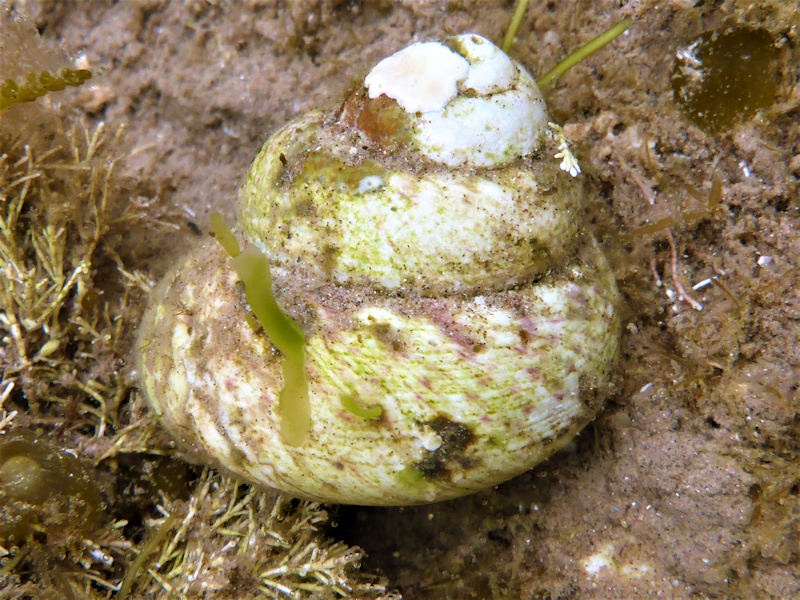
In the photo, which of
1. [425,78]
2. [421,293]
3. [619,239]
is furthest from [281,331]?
[619,239]

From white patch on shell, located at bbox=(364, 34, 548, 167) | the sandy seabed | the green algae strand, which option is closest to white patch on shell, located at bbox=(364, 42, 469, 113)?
white patch on shell, located at bbox=(364, 34, 548, 167)

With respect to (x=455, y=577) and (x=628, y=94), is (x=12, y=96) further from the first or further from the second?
(x=455, y=577)

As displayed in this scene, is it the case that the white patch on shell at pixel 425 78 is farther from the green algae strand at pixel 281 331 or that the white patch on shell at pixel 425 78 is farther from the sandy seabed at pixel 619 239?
the green algae strand at pixel 281 331

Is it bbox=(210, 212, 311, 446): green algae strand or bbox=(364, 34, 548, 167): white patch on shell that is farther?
bbox=(210, 212, 311, 446): green algae strand

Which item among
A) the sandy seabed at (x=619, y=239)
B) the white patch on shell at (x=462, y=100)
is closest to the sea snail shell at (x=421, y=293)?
the white patch on shell at (x=462, y=100)

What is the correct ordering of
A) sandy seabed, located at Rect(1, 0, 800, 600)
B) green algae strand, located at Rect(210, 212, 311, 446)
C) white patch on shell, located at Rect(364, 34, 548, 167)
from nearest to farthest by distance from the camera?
1. white patch on shell, located at Rect(364, 34, 548, 167)
2. green algae strand, located at Rect(210, 212, 311, 446)
3. sandy seabed, located at Rect(1, 0, 800, 600)

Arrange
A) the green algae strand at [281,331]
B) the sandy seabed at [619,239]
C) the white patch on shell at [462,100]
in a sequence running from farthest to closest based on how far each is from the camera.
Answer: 1. the sandy seabed at [619,239]
2. the green algae strand at [281,331]
3. the white patch on shell at [462,100]

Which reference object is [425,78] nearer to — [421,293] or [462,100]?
[462,100]

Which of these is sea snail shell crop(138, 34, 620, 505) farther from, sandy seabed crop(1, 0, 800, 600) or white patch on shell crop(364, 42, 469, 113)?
sandy seabed crop(1, 0, 800, 600)

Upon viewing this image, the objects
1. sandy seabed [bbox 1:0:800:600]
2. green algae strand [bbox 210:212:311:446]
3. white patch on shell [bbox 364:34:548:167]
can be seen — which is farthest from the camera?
sandy seabed [bbox 1:0:800:600]
